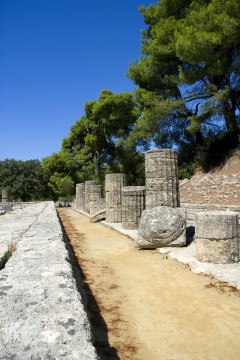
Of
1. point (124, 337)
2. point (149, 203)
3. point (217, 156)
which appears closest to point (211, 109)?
point (217, 156)

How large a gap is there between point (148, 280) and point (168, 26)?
1722cm

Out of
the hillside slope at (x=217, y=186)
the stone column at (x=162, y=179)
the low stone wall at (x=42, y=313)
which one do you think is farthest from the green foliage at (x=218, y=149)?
the low stone wall at (x=42, y=313)

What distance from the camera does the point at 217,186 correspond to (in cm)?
1546

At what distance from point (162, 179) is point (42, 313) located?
6.07 m

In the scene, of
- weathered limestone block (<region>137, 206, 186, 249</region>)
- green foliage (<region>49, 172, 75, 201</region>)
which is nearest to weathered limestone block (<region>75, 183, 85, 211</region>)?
green foliage (<region>49, 172, 75, 201</region>)

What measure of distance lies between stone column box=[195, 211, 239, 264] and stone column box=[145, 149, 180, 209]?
2689mm

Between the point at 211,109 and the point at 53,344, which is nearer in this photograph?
the point at 53,344

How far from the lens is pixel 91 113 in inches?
1199

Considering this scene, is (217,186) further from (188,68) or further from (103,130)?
(103,130)

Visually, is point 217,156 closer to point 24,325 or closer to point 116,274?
point 116,274

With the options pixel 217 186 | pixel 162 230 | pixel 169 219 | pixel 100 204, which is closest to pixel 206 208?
pixel 169 219

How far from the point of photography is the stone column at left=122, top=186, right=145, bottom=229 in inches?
386

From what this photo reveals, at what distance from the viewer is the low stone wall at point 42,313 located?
190 cm

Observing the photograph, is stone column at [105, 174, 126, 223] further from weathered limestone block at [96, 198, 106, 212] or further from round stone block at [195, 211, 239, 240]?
round stone block at [195, 211, 239, 240]
